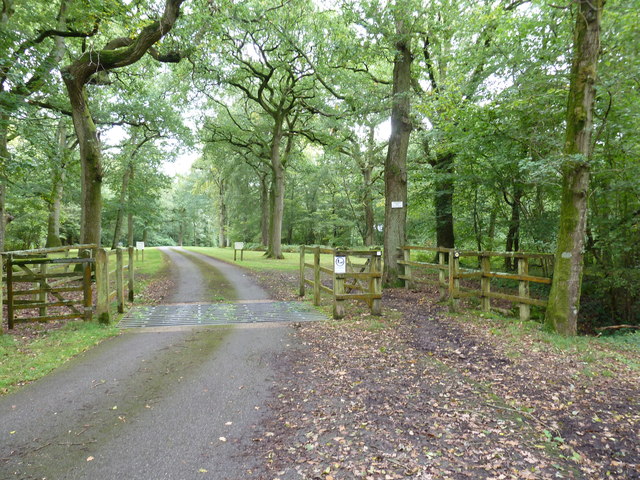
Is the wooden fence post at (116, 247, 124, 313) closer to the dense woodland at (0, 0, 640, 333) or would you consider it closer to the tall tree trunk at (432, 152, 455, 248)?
the dense woodland at (0, 0, 640, 333)

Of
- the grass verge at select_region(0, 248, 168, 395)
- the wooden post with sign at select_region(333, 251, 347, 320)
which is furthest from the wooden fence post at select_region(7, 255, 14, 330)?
the wooden post with sign at select_region(333, 251, 347, 320)

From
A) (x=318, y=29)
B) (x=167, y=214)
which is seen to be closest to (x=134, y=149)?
(x=318, y=29)

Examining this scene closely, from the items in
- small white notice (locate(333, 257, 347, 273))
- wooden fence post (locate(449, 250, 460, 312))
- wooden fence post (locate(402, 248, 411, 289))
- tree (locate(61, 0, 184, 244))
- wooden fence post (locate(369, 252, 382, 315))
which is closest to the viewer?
small white notice (locate(333, 257, 347, 273))

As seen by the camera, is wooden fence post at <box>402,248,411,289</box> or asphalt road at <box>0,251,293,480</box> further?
wooden fence post at <box>402,248,411,289</box>

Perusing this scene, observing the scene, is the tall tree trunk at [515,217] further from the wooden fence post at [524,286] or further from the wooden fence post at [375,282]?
the wooden fence post at [375,282]

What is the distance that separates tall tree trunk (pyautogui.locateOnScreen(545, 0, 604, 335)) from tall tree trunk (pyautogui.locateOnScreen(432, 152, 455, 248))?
275 inches

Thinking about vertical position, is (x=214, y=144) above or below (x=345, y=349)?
above

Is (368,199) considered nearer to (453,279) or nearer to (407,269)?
(407,269)

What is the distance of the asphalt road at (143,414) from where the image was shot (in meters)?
2.90

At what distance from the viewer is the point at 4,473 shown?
2754 mm

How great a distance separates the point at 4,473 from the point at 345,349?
4.17 metres

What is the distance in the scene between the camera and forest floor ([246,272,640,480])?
9.66 feet

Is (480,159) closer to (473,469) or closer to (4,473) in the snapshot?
(473,469)

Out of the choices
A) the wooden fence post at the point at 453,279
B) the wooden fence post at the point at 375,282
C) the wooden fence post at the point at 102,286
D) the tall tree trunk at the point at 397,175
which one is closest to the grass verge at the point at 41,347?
the wooden fence post at the point at 102,286
